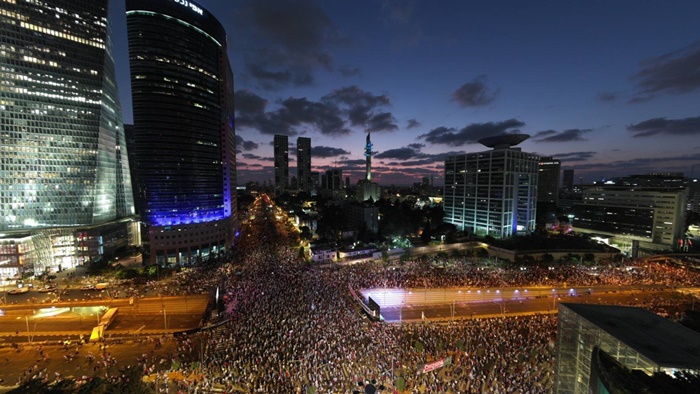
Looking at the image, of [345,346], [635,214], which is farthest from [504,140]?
[345,346]

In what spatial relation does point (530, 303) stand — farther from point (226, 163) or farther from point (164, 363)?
point (226, 163)

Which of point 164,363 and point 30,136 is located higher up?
point 30,136

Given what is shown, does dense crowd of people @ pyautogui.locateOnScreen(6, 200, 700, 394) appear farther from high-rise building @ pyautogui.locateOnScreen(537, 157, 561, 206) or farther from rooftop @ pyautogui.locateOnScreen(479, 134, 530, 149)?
high-rise building @ pyautogui.locateOnScreen(537, 157, 561, 206)

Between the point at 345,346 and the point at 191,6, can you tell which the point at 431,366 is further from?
the point at 191,6

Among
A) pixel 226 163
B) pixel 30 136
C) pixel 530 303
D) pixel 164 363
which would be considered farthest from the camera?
pixel 226 163

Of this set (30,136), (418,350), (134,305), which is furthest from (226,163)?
(418,350)
